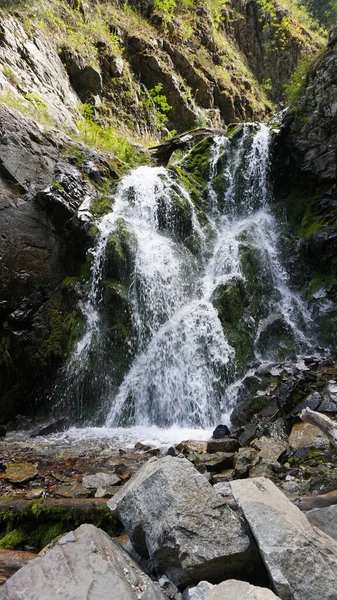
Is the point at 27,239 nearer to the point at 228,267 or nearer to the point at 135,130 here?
the point at 228,267

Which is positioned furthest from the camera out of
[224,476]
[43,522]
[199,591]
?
[224,476]

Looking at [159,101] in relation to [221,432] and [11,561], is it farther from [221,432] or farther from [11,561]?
[11,561]

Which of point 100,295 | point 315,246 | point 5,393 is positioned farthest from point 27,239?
point 315,246

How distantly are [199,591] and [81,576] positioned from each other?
2.19 feet

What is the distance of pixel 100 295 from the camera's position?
9562 mm

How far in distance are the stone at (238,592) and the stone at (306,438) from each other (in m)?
3.17

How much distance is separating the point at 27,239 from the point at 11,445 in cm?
526

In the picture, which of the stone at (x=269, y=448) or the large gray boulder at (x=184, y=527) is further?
the stone at (x=269, y=448)

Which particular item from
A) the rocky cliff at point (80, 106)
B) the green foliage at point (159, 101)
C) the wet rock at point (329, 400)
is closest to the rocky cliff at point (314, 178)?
the rocky cliff at point (80, 106)

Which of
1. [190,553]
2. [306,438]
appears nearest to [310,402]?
[306,438]

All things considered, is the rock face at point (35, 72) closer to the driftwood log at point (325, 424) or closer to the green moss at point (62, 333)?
the green moss at point (62, 333)

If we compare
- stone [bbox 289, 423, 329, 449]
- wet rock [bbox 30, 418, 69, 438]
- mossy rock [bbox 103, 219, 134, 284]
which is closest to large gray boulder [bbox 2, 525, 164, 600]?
stone [bbox 289, 423, 329, 449]

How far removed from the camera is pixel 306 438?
16.8ft

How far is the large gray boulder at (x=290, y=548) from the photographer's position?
1.97 meters
